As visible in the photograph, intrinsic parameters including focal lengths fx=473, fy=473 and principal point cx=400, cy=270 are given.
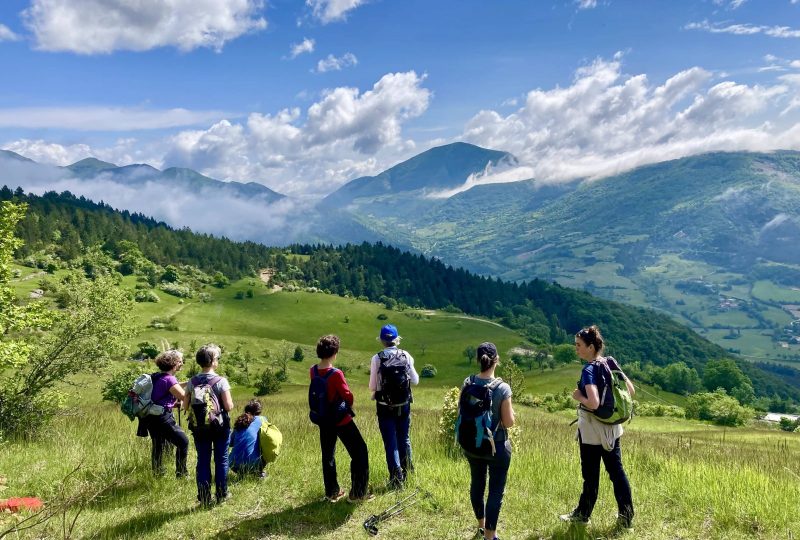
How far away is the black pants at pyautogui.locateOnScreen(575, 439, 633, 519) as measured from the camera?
7.09 meters

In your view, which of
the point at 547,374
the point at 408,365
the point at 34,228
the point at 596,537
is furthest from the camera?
the point at 34,228

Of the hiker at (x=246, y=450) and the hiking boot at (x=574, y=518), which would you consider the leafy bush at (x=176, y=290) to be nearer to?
the hiker at (x=246, y=450)

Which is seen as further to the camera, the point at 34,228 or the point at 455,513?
the point at 34,228

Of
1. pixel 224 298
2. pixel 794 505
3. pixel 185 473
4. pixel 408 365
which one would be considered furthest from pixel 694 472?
pixel 224 298

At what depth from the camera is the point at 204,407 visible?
315 inches

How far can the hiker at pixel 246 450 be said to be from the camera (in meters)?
9.61

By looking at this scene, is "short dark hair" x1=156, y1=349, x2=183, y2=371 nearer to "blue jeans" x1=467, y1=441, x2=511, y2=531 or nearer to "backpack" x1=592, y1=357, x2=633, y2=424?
"blue jeans" x1=467, y1=441, x2=511, y2=531

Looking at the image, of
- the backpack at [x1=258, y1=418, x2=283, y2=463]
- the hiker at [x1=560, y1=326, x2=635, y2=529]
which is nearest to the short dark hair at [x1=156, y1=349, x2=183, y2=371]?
the backpack at [x1=258, y1=418, x2=283, y2=463]

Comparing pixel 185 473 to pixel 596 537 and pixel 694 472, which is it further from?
pixel 694 472

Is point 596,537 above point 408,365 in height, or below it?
below

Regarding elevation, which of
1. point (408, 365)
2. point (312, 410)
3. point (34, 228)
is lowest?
point (312, 410)

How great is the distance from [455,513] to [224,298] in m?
177

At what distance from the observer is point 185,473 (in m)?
9.38

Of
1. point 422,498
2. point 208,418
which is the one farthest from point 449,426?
point 208,418
